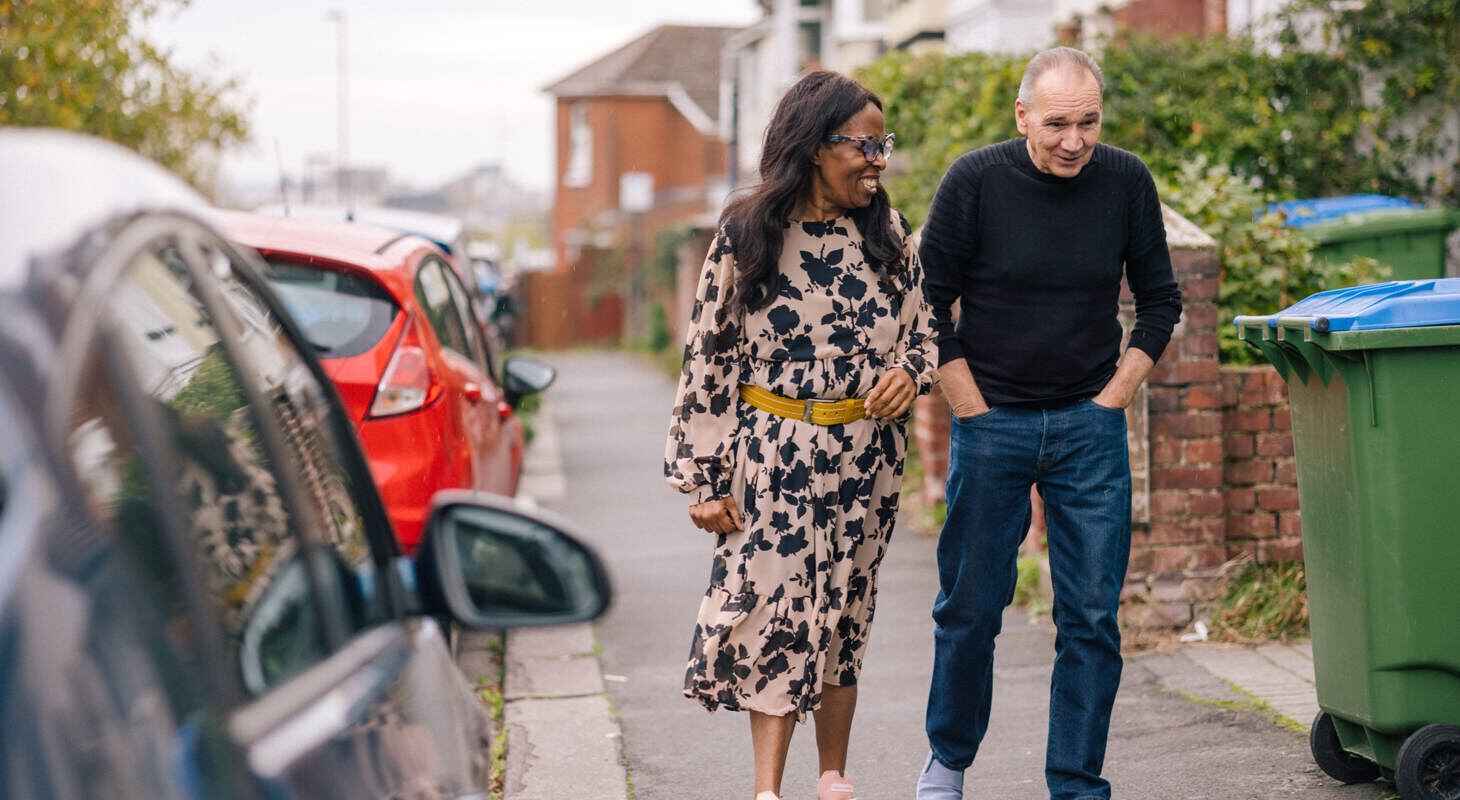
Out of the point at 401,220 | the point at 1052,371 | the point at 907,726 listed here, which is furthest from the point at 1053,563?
the point at 401,220

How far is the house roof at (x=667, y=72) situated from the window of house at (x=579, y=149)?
0.54 metres

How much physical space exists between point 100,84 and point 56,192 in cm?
1363

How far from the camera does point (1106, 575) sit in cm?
442

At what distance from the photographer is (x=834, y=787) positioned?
4551mm

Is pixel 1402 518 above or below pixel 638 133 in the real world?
below

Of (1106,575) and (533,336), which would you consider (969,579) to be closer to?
(1106,575)

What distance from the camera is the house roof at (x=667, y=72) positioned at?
1929 inches

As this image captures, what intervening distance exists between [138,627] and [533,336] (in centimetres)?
3983

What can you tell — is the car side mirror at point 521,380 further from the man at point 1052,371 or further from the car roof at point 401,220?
the man at point 1052,371

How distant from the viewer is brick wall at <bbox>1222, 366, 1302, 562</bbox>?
6.88m

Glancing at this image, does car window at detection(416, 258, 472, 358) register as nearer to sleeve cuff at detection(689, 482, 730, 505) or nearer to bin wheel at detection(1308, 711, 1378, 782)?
sleeve cuff at detection(689, 482, 730, 505)

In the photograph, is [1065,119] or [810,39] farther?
[810,39]

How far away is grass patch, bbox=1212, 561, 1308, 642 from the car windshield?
3203mm

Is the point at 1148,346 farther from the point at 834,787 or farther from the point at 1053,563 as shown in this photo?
the point at 834,787
